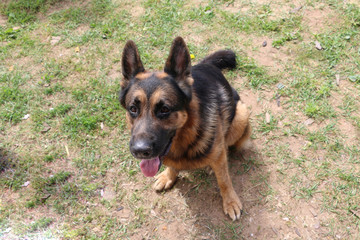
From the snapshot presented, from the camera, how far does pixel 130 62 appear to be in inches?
130

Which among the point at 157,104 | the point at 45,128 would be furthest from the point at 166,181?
the point at 45,128

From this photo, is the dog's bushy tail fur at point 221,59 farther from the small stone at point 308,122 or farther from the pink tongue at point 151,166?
the pink tongue at point 151,166

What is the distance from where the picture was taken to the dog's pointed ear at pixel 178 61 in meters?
3.02

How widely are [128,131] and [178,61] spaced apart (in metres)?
2.21

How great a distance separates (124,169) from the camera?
450cm

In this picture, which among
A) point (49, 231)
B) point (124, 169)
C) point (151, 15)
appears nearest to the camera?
point (49, 231)

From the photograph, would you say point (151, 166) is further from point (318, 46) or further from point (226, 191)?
point (318, 46)

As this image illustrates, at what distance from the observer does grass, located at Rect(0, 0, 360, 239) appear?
12.7 ft

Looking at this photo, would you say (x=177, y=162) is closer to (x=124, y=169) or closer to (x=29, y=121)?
(x=124, y=169)

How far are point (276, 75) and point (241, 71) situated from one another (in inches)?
26.8

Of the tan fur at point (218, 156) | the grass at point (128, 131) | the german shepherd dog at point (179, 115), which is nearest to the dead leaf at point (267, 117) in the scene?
the grass at point (128, 131)

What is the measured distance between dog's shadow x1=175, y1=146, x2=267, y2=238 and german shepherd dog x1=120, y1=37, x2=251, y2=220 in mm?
156

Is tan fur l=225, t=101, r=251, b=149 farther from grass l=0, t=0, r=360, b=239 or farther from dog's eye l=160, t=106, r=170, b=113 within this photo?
dog's eye l=160, t=106, r=170, b=113

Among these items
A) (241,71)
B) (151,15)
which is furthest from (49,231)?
(151,15)
